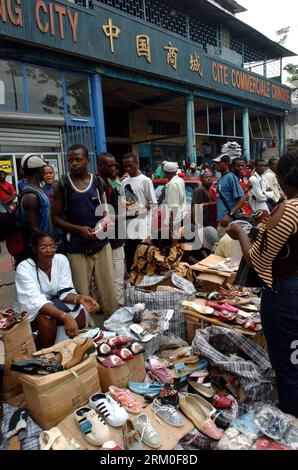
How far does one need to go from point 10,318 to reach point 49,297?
23.5 inches

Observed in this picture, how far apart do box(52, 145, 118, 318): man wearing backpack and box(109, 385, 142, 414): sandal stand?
1.19 metres

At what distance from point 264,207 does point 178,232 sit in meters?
2.01

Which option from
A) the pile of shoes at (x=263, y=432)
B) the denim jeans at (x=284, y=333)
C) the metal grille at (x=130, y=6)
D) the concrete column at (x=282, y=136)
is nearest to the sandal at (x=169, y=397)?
the pile of shoes at (x=263, y=432)

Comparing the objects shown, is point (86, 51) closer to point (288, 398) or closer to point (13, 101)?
point (13, 101)

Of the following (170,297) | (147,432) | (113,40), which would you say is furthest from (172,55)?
(147,432)

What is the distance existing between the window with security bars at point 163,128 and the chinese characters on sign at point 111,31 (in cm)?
632

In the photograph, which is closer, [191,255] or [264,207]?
[191,255]

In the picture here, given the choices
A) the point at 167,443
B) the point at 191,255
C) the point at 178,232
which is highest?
the point at 178,232

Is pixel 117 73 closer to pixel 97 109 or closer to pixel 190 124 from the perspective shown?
pixel 97 109

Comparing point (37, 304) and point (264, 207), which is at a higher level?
point (264, 207)

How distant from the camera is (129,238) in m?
4.39

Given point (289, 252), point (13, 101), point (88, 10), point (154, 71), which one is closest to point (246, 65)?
point (154, 71)

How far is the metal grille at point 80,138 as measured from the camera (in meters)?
7.90
